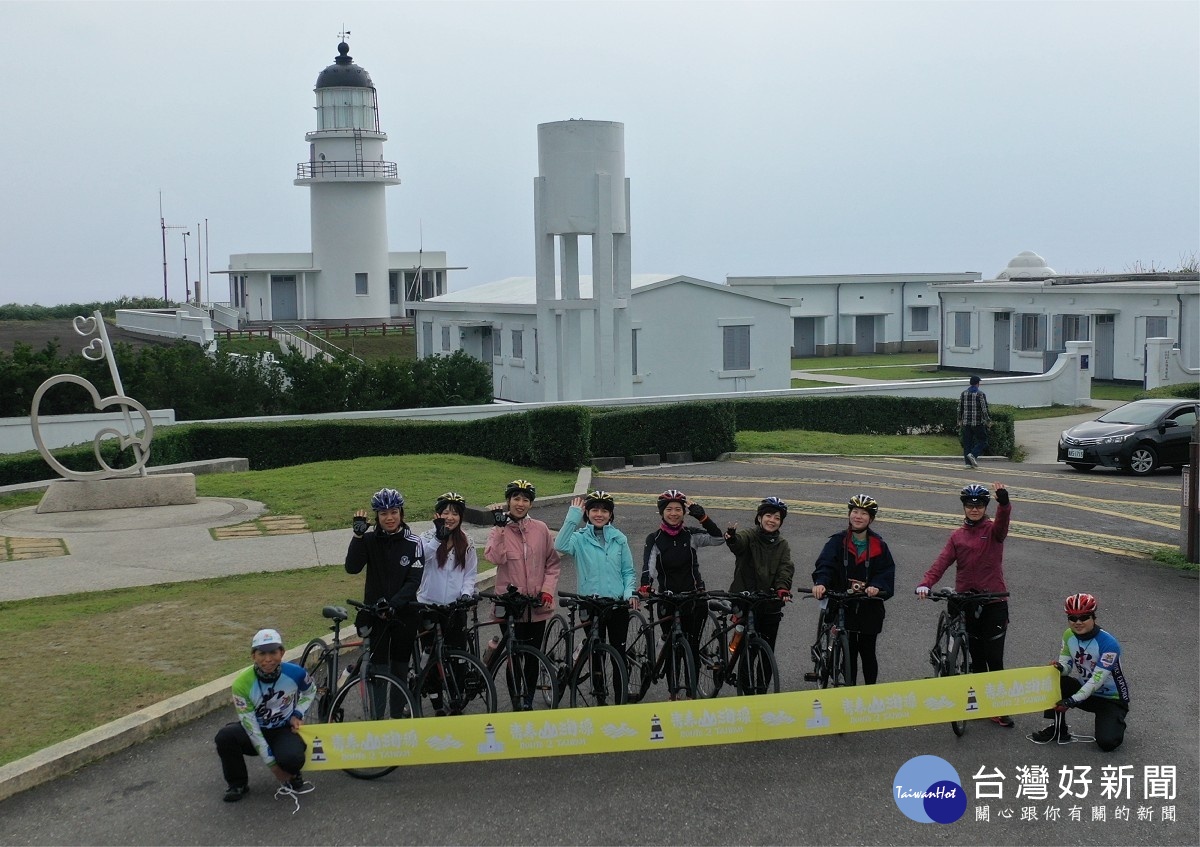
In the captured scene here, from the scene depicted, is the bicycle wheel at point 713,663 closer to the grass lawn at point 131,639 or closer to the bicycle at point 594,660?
the bicycle at point 594,660

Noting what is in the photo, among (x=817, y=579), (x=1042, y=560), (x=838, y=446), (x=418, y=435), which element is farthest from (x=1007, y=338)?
(x=817, y=579)

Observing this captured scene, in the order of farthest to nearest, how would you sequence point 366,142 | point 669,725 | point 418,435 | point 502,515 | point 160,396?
point 366,142 < point 160,396 < point 418,435 < point 502,515 < point 669,725

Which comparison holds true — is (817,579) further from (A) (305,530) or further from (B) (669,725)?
(A) (305,530)

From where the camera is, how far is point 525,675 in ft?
29.3

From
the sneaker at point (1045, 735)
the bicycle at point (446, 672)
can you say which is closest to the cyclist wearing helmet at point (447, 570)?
the bicycle at point (446, 672)

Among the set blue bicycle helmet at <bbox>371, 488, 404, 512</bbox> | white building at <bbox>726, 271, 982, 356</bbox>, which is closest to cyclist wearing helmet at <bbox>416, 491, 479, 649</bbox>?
blue bicycle helmet at <bbox>371, 488, 404, 512</bbox>

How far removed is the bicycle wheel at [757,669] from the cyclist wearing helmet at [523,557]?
1402 mm

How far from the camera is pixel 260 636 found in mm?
7648

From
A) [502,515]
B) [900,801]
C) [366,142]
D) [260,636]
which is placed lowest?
[900,801]

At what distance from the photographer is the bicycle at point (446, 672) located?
28.5 feet

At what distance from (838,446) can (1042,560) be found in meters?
12.2

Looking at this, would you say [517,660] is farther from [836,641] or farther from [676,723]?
[836,641]

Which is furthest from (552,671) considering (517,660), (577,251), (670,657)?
(577,251)

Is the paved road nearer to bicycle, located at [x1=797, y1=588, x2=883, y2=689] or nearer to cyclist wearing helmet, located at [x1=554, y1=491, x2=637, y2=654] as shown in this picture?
bicycle, located at [x1=797, y1=588, x2=883, y2=689]
